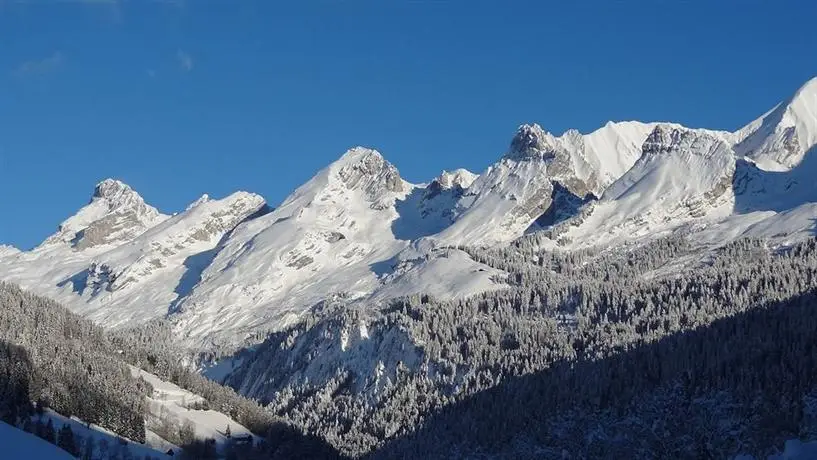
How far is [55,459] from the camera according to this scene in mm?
198875

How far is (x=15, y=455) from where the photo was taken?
7662 inches

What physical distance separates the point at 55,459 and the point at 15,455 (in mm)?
7104
